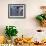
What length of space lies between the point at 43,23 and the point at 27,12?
0.42 m

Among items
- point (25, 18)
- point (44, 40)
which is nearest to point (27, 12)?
point (25, 18)

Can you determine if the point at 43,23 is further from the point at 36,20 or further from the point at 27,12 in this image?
the point at 27,12

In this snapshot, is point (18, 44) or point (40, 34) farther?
point (40, 34)

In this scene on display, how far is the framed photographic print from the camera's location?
3.65 m

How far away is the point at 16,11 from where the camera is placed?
12.0ft

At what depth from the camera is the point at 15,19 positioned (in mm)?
3666

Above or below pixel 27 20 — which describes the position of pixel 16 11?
above

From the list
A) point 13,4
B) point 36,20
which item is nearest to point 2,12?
point 13,4

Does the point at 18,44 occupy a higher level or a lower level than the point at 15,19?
lower

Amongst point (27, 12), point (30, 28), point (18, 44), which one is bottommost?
point (18, 44)

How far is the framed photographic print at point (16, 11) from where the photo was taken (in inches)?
144

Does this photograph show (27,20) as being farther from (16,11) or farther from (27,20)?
(16,11)

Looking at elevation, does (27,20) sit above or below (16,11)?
below

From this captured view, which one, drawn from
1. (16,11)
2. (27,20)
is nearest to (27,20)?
(27,20)
